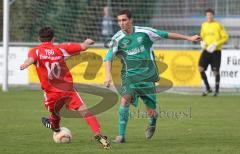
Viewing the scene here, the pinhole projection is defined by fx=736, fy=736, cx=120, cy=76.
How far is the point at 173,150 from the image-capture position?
31.4ft

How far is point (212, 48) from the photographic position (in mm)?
19406

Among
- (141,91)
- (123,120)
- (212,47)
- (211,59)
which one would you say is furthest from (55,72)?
(211,59)

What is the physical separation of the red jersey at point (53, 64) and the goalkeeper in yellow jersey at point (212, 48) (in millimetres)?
Result: 9654

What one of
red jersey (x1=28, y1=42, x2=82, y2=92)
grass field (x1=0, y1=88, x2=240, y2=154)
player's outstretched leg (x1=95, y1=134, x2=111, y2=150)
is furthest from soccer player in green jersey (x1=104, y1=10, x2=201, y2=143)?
player's outstretched leg (x1=95, y1=134, x2=111, y2=150)

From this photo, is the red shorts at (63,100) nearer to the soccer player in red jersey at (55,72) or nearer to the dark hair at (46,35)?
the soccer player in red jersey at (55,72)

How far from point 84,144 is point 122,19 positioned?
73.5 inches

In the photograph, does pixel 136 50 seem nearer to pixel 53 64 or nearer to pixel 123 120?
pixel 123 120

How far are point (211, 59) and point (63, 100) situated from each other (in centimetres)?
990

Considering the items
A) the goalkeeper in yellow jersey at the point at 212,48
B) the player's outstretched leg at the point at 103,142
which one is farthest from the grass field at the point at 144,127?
the goalkeeper in yellow jersey at the point at 212,48

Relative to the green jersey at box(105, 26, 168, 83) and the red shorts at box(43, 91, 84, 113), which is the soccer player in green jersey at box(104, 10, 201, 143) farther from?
the red shorts at box(43, 91, 84, 113)

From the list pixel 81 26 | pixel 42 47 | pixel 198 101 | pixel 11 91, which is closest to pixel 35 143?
pixel 42 47

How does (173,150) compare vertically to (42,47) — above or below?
below

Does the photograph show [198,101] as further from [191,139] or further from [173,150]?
[173,150]

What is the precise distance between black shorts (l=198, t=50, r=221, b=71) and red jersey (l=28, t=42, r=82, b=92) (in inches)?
381
